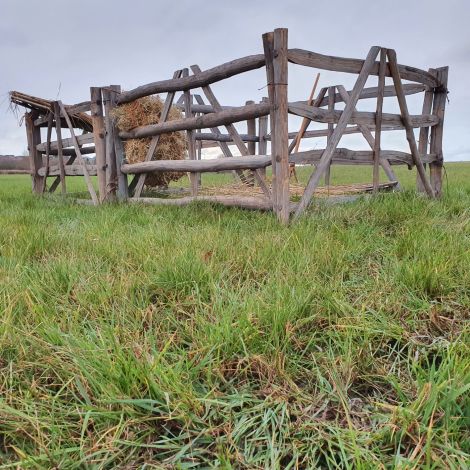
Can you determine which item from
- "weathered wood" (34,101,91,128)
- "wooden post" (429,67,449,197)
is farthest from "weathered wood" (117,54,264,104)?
"wooden post" (429,67,449,197)

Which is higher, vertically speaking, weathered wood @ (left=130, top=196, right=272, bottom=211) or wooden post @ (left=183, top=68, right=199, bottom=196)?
wooden post @ (left=183, top=68, right=199, bottom=196)

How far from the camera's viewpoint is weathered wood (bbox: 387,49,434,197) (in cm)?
478

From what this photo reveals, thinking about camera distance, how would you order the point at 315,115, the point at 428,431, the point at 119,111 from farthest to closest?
the point at 119,111
the point at 315,115
the point at 428,431

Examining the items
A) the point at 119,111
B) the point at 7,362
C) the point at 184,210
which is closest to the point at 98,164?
the point at 119,111

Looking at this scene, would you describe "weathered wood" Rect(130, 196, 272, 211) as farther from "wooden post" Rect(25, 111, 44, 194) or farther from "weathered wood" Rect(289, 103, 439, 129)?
"wooden post" Rect(25, 111, 44, 194)

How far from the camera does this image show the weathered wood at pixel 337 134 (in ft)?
13.6

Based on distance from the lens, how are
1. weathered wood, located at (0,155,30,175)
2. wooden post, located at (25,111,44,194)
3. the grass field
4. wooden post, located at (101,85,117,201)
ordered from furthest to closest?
weathered wood, located at (0,155,30,175)
wooden post, located at (25,111,44,194)
wooden post, located at (101,85,117,201)
the grass field

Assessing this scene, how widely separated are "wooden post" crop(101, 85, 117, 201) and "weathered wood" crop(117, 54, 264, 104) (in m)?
0.22

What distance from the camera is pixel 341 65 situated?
171 inches

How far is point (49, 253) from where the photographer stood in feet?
9.85

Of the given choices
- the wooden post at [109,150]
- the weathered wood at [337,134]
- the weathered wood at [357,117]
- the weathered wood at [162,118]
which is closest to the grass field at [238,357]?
the weathered wood at [337,134]

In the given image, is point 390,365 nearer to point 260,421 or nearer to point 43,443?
point 260,421

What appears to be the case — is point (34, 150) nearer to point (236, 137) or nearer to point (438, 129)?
point (236, 137)

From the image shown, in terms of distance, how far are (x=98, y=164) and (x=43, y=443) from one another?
5.99 m
